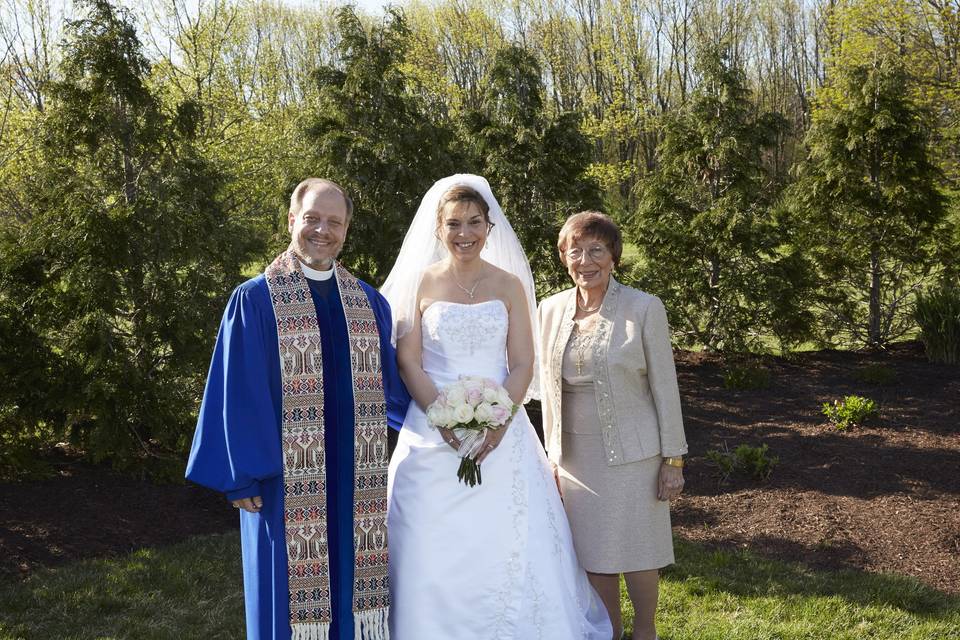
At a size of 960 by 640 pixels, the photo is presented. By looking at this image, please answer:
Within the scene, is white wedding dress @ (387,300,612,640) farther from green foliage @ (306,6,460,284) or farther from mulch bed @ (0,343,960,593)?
green foliage @ (306,6,460,284)

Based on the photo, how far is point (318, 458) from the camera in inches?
130

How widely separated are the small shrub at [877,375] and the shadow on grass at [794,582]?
416cm

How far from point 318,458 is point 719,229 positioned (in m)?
6.76

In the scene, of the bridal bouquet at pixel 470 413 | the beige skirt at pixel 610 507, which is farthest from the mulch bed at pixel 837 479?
the bridal bouquet at pixel 470 413

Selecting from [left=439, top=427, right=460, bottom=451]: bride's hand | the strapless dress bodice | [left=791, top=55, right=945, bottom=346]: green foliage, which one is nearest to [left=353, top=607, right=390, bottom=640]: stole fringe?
[left=439, top=427, right=460, bottom=451]: bride's hand

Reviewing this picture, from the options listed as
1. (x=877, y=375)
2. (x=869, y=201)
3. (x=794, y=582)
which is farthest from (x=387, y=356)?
(x=869, y=201)

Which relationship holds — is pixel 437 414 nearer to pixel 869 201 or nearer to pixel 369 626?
pixel 369 626

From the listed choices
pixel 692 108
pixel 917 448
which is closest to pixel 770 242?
pixel 692 108

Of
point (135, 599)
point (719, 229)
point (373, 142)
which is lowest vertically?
point (135, 599)

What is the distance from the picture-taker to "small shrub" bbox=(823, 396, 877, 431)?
696cm

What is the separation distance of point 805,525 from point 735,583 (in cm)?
99

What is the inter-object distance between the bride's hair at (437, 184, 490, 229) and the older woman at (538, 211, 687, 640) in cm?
38

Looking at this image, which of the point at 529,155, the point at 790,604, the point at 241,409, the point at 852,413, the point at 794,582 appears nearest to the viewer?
the point at 241,409

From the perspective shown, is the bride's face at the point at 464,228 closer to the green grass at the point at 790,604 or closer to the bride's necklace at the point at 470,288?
the bride's necklace at the point at 470,288
